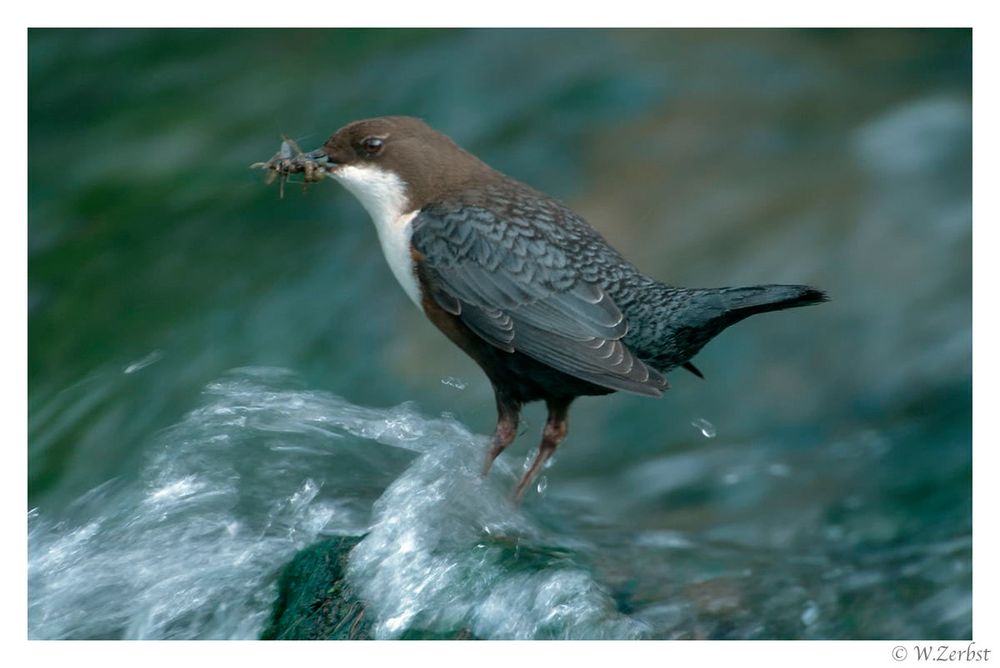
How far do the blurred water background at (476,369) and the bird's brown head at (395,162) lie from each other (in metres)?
0.90

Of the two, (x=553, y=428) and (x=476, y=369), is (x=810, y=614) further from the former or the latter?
(x=476, y=369)

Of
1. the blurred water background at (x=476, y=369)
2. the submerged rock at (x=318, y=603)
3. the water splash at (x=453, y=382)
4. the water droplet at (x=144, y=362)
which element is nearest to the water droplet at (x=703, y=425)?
the blurred water background at (x=476, y=369)

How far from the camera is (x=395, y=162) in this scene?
143 inches

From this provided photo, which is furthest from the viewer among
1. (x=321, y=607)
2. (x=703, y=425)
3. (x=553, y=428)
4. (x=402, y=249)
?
(x=703, y=425)

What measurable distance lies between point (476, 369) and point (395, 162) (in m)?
1.78

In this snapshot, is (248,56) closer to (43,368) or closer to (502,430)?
(43,368)

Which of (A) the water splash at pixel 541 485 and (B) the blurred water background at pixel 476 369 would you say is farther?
(A) the water splash at pixel 541 485

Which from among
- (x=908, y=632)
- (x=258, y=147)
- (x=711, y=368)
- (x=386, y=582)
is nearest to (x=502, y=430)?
(x=386, y=582)

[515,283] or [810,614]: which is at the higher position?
[515,283]

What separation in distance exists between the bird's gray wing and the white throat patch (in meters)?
0.06

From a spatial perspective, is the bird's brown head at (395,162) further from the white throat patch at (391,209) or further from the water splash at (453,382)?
the water splash at (453,382)

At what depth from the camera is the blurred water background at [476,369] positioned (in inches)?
145

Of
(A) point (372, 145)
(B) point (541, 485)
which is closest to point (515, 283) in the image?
(A) point (372, 145)

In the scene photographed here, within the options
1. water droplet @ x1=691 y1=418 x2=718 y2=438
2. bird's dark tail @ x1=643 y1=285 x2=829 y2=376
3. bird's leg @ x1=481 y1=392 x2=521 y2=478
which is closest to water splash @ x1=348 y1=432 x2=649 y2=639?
bird's leg @ x1=481 y1=392 x2=521 y2=478
